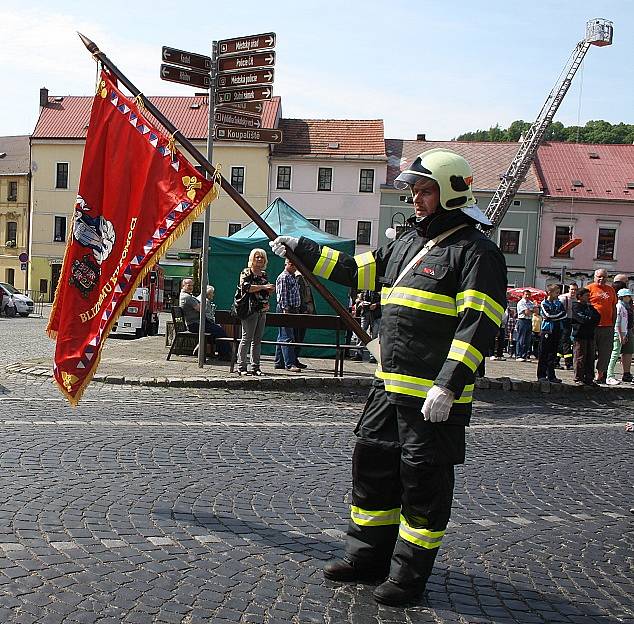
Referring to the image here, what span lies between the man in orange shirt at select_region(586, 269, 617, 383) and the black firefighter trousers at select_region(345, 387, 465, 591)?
449 inches

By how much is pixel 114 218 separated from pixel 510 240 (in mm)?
48625

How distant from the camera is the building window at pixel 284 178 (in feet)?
181

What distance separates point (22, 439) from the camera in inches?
290

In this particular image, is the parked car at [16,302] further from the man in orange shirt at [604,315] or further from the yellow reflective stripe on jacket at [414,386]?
the yellow reflective stripe on jacket at [414,386]

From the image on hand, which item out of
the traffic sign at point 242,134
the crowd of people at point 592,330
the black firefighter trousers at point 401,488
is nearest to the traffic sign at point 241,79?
the traffic sign at point 242,134

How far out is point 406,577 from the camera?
13.3 feet

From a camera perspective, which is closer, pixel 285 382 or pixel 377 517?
pixel 377 517

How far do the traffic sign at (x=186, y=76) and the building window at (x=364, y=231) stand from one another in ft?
138

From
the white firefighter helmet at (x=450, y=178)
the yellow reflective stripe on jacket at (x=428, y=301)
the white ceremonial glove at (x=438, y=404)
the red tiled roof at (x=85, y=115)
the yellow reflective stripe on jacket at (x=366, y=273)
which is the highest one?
the red tiled roof at (x=85, y=115)

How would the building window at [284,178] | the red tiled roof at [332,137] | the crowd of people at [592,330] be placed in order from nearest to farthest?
the crowd of people at [592,330] < the red tiled roof at [332,137] < the building window at [284,178]

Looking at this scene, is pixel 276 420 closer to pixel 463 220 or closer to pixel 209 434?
pixel 209 434

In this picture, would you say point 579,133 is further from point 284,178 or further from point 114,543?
point 114,543

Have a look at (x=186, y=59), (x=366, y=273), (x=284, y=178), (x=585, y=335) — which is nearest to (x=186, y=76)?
(x=186, y=59)

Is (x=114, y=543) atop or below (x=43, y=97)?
below
